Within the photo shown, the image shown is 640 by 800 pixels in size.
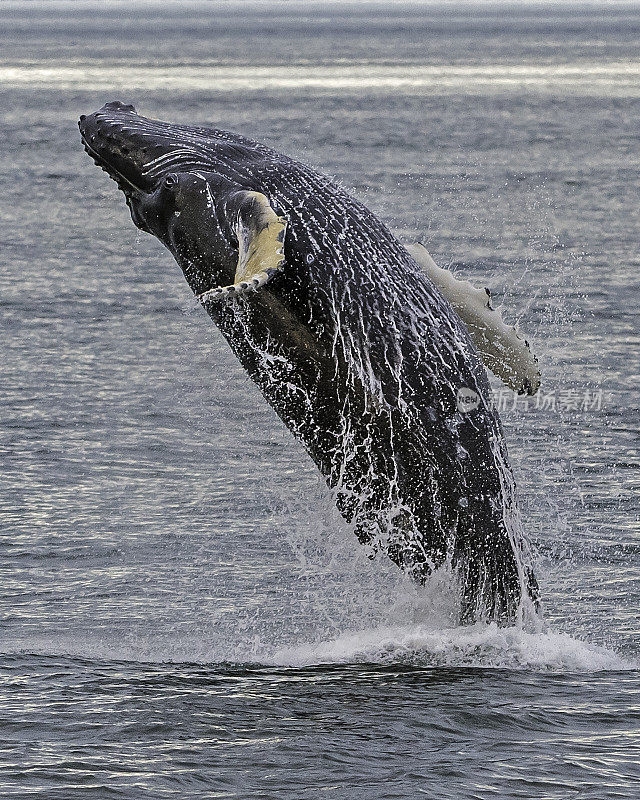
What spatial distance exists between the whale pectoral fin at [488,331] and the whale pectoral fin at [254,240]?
5.29 ft

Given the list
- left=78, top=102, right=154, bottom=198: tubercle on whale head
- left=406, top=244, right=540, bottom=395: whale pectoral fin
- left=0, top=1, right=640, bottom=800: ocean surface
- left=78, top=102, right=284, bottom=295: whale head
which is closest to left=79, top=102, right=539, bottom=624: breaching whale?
left=78, top=102, right=284, bottom=295: whale head

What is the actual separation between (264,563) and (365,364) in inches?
108

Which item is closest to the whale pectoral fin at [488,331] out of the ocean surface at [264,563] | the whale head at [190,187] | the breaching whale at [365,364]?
the breaching whale at [365,364]

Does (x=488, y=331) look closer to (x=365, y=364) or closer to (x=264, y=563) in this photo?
(x=365, y=364)

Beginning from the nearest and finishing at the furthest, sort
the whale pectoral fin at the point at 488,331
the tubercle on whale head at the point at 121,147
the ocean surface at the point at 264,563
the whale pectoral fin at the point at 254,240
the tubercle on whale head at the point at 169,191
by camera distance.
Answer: the ocean surface at the point at 264,563 → the whale pectoral fin at the point at 254,240 → the tubercle on whale head at the point at 169,191 → the tubercle on whale head at the point at 121,147 → the whale pectoral fin at the point at 488,331

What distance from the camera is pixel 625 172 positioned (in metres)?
34.6

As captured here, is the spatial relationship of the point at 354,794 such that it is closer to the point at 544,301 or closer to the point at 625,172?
the point at 544,301

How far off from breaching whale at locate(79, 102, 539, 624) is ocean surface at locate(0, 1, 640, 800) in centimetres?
55

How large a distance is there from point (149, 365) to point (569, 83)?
49774 millimetres

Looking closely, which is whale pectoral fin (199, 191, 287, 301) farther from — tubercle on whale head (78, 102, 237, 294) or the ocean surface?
the ocean surface

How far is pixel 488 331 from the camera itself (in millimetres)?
12062

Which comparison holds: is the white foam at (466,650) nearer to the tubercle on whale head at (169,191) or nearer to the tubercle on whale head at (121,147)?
the tubercle on whale head at (169,191)

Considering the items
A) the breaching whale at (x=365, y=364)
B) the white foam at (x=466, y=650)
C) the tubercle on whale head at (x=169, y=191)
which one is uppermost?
the tubercle on whale head at (x=169, y=191)

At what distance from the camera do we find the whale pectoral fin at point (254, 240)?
9795mm
